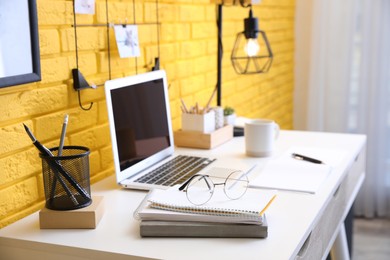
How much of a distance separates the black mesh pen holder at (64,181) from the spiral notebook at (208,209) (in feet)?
0.47

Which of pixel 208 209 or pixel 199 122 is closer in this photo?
pixel 208 209

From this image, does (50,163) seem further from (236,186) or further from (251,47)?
(251,47)

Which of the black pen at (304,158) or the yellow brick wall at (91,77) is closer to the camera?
the yellow brick wall at (91,77)

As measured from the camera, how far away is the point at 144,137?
5.45 feet

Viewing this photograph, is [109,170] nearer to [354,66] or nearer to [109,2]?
[109,2]

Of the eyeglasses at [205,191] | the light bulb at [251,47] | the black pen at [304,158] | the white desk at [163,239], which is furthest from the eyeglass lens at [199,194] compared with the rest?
the light bulb at [251,47]

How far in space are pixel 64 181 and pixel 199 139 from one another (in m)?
0.76

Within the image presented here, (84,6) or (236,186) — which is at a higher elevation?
(84,6)

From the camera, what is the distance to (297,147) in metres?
1.93

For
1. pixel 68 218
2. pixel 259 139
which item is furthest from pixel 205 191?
pixel 259 139

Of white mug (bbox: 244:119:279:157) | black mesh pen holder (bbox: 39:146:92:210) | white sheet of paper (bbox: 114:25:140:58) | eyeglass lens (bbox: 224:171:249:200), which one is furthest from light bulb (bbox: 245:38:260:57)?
black mesh pen holder (bbox: 39:146:92:210)

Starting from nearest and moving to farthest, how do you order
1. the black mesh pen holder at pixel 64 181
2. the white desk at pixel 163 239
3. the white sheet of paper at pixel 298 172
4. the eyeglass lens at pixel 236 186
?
the white desk at pixel 163 239, the black mesh pen holder at pixel 64 181, the eyeglass lens at pixel 236 186, the white sheet of paper at pixel 298 172

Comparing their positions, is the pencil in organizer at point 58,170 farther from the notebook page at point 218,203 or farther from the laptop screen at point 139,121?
the laptop screen at point 139,121

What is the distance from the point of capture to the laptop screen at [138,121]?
1508 millimetres
